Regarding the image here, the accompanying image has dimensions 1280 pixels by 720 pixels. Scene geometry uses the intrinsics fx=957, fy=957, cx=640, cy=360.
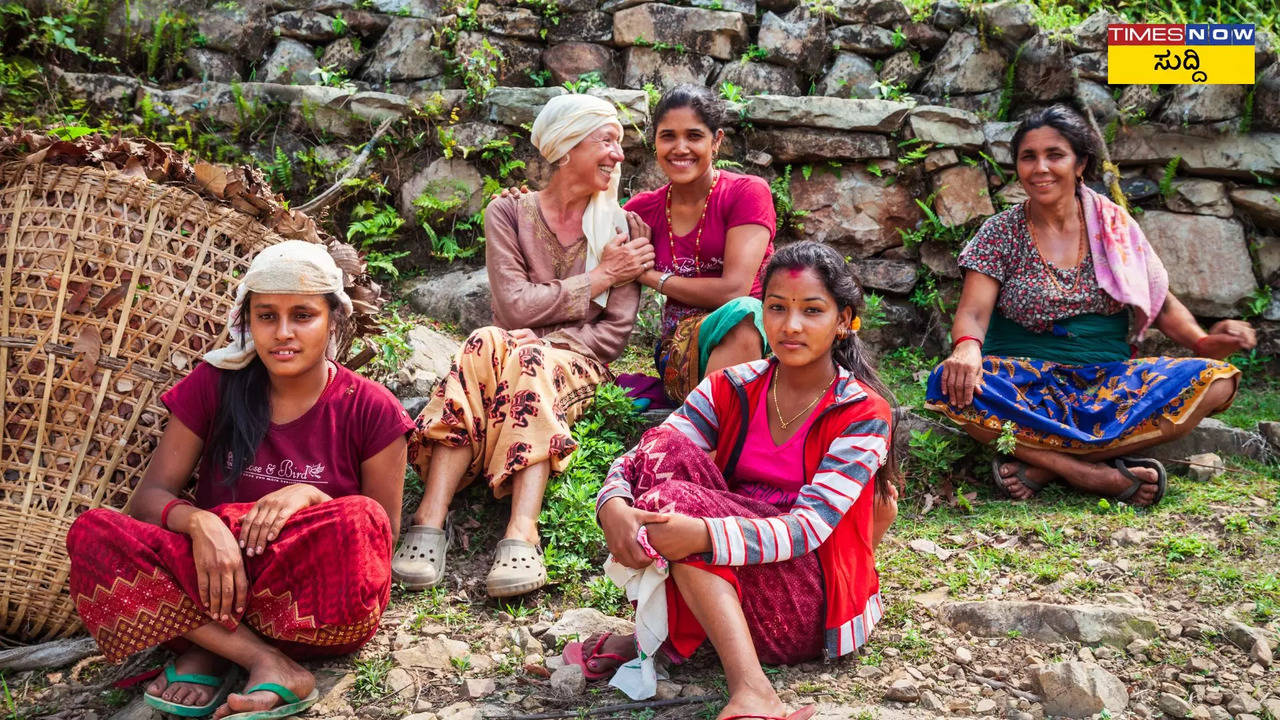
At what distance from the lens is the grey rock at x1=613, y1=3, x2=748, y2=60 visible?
594cm

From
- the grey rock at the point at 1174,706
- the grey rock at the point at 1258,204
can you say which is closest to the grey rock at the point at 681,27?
the grey rock at the point at 1258,204

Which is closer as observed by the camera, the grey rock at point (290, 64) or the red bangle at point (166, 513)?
the red bangle at point (166, 513)

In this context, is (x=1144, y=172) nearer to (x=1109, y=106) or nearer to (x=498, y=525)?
(x=1109, y=106)

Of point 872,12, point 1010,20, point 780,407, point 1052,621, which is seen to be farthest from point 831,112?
point 1052,621

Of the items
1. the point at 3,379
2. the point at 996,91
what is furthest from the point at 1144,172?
the point at 3,379

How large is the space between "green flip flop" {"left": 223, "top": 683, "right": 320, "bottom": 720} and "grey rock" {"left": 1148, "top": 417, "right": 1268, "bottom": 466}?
3650 millimetres

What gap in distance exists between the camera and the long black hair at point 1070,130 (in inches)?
158

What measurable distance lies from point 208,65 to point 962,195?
464cm

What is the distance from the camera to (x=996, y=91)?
5.82 metres

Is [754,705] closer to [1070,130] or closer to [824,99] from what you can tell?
[1070,130]

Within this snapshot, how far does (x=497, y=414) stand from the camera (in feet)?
11.3

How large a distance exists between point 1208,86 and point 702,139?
3348 millimetres

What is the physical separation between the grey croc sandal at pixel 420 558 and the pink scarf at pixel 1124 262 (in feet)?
9.56

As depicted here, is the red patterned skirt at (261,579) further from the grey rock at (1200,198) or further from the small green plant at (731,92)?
the grey rock at (1200,198)
